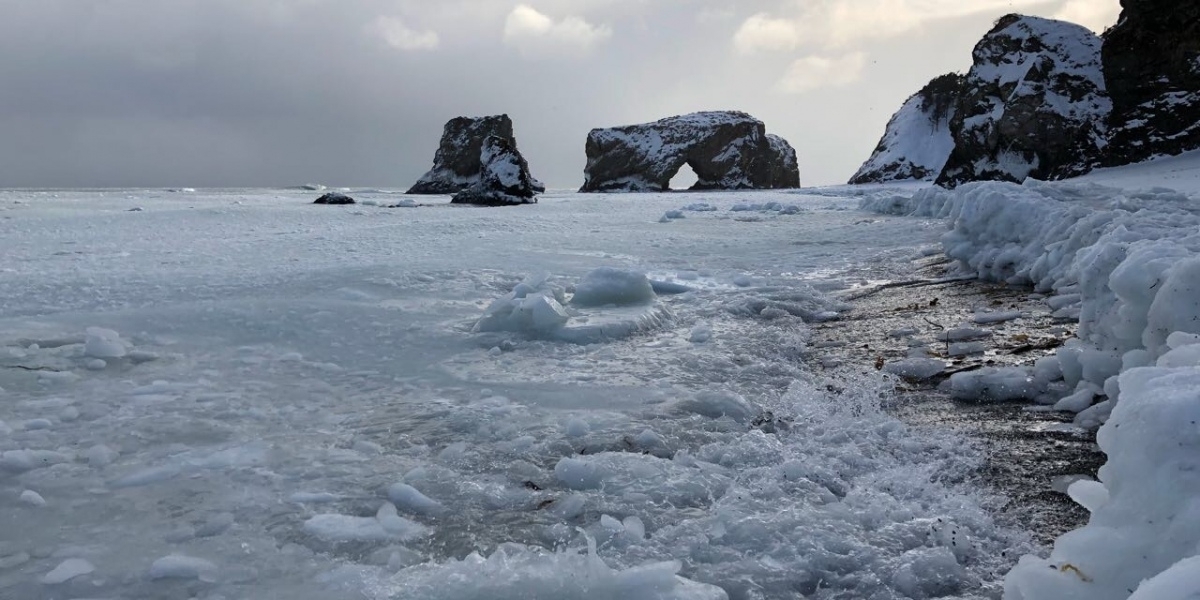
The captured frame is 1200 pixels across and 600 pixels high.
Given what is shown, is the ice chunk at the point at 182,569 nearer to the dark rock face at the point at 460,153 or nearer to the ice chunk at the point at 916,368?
the ice chunk at the point at 916,368

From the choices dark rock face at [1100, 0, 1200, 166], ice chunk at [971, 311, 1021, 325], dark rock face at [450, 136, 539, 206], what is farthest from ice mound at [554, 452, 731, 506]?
dark rock face at [450, 136, 539, 206]

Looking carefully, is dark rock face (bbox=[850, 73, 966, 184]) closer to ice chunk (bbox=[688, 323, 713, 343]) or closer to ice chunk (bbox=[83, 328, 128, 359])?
ice chunk (bbox=[688, 323, 713, 343])

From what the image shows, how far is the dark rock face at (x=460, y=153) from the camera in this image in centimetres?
4006

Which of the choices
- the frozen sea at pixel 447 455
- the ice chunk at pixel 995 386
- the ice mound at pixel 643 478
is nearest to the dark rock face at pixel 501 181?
the frozen sea at pixel 447 455

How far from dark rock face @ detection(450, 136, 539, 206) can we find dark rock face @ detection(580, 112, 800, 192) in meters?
29.0

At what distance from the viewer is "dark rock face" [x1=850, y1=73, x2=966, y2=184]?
37.7m

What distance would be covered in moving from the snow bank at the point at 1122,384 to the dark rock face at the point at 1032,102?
13961mm

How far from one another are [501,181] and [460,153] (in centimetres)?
2015

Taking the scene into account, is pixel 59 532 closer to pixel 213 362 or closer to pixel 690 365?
pixel 213 362

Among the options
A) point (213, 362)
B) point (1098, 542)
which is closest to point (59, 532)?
point (213, 362)

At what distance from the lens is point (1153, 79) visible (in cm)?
1502

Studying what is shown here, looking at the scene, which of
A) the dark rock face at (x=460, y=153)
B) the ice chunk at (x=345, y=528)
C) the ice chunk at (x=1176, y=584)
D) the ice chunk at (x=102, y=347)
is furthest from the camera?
the dark rock face at (x=460, y=153)

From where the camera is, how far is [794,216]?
15352mm

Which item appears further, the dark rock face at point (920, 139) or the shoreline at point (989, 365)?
the dark rock face at point (920, 139)
